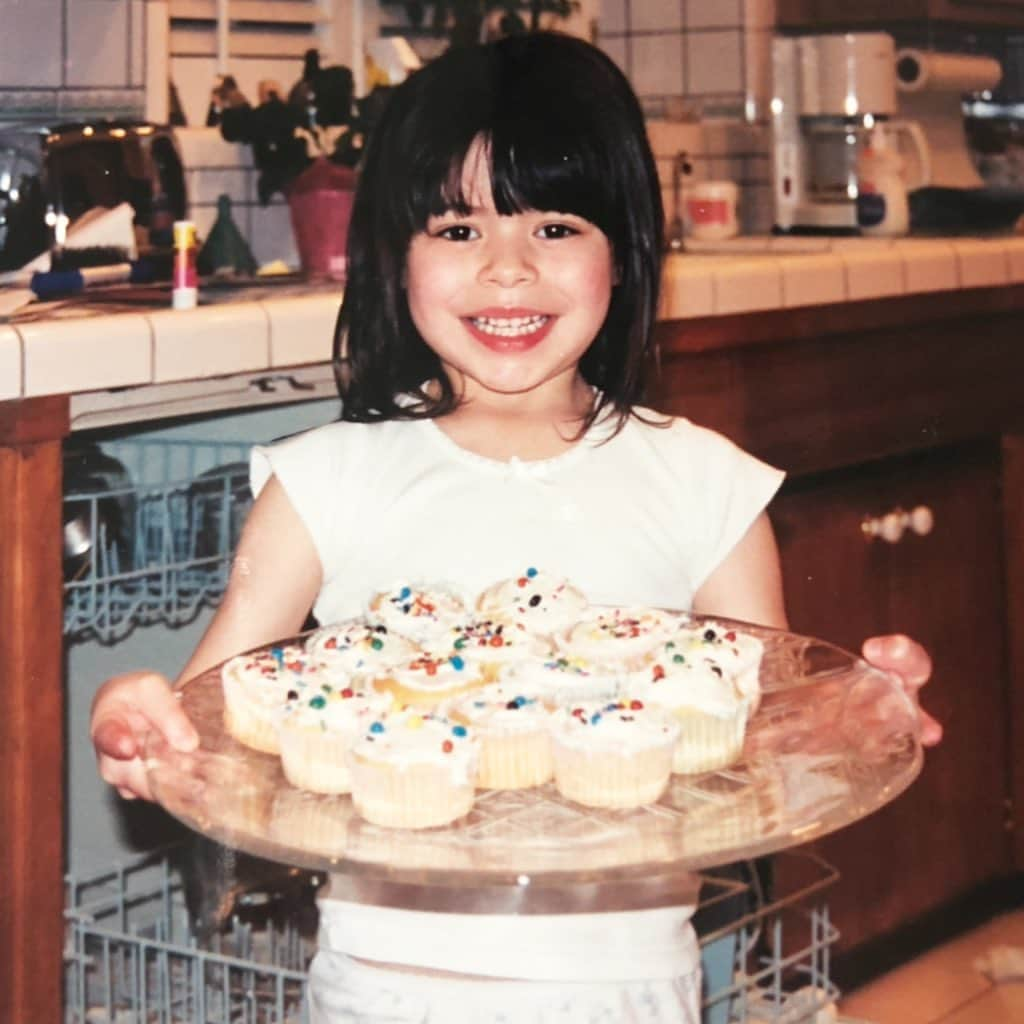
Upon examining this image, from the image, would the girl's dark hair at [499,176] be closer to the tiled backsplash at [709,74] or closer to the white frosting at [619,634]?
the white frosting at [619,634]

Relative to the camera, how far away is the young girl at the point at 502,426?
1.32 meters

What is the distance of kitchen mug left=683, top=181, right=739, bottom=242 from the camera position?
2820mm

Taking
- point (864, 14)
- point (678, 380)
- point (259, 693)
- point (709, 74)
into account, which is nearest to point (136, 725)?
point (259, 693)

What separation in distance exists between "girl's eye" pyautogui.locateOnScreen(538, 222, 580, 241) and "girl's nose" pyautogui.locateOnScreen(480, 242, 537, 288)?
0.02 meters

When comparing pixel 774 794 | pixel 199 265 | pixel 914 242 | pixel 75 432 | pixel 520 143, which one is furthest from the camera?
pixel 914 242

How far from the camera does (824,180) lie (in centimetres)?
292

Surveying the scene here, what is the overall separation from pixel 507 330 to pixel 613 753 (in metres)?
0.37

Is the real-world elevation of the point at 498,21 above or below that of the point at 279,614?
above

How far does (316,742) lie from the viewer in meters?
1.11

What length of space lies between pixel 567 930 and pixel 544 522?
30 cm

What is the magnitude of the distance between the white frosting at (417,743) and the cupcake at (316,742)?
1cm

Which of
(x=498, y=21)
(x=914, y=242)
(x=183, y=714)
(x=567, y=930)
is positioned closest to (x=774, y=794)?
(x=567, y=930)

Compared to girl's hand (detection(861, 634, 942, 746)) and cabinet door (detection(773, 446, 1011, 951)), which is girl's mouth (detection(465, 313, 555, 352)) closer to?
girl's hand (detection(861, 634, 942, 746))

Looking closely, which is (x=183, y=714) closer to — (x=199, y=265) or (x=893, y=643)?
(x=893, y=643)
